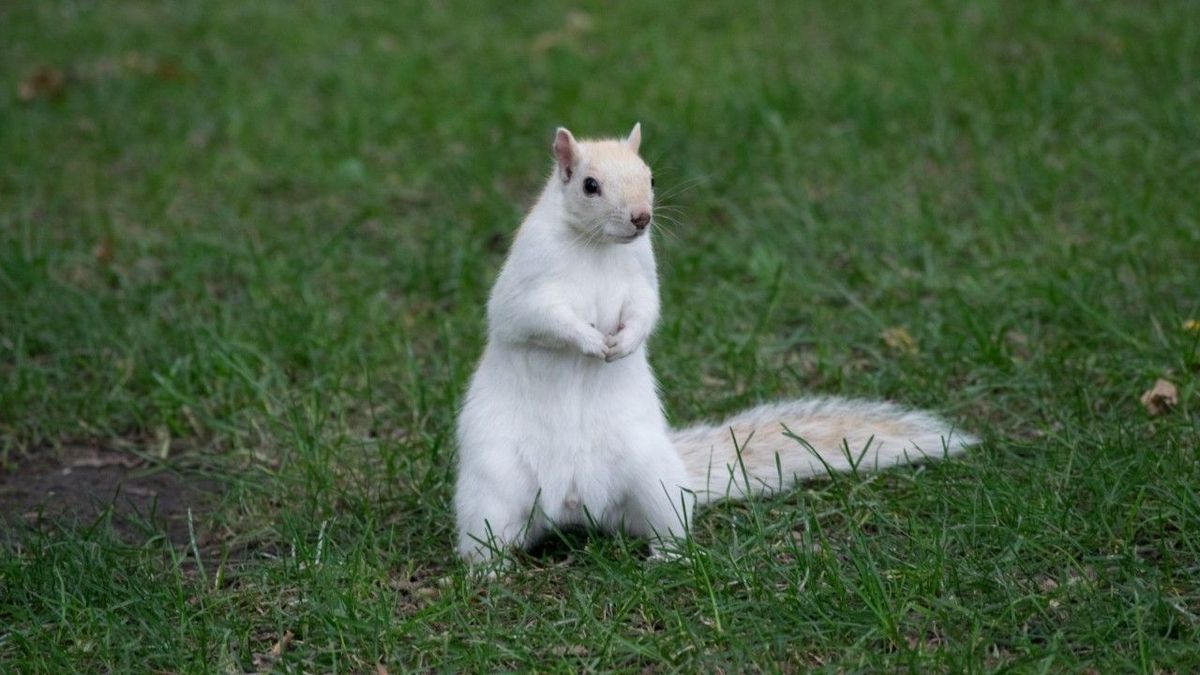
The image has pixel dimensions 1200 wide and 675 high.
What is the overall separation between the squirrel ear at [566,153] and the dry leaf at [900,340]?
1.39m

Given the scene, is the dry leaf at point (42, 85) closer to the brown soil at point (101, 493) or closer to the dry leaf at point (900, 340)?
the brown soil at point (101, 493)

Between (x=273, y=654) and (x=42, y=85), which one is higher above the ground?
(x=42, y=85)

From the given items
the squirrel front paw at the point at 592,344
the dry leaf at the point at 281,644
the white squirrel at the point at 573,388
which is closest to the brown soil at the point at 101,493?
the dry leaf at the point at 281,644

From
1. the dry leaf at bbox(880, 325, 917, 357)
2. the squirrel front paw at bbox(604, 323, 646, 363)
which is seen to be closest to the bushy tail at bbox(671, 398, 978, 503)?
the squirrel front paw at bbox(604, 323, 646, 363)

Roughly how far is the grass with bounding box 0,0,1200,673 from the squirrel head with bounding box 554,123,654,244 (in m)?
0.65

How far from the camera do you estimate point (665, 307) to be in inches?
176

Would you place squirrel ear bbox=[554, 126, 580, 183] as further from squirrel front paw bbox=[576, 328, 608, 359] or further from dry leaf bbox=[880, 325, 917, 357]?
dry leaf bbox=[880, 325, 917, 357]

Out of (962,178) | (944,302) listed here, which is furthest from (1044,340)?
(962,178)

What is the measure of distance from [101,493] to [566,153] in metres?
1.57

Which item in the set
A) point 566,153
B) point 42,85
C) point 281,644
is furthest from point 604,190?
point 42,85

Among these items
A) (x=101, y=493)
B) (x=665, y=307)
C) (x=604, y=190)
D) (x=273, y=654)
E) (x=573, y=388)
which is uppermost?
(x=604, y=190)

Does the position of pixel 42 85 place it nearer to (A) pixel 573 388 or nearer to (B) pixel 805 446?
(A) pixel 573 388

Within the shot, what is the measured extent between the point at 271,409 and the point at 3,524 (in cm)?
76

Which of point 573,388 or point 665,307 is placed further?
point 665,307
